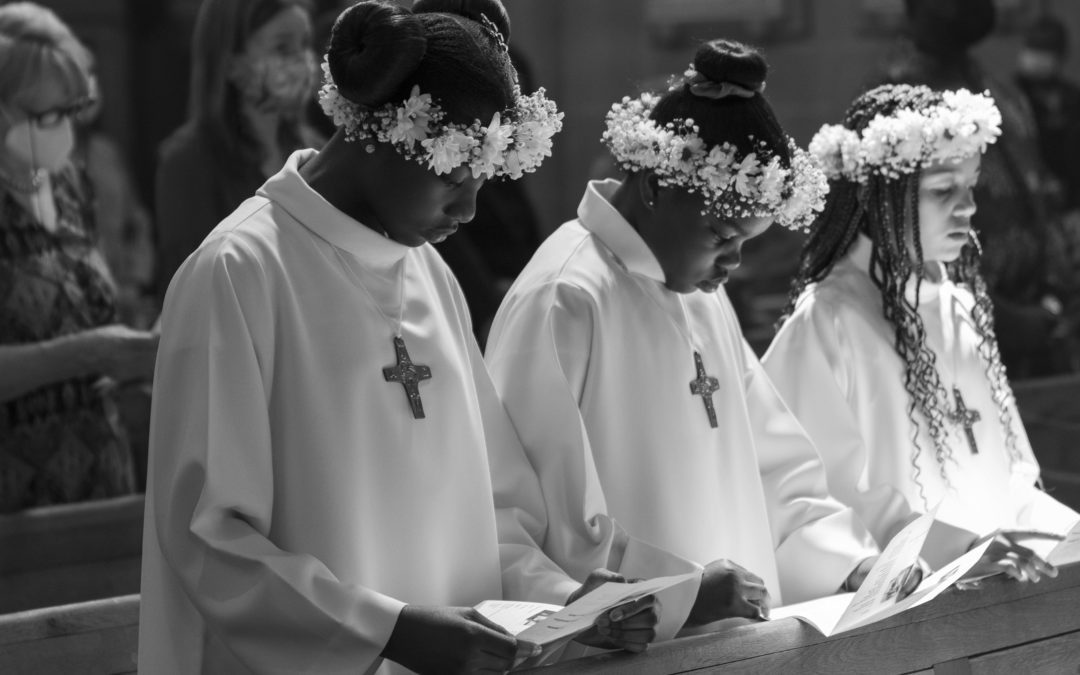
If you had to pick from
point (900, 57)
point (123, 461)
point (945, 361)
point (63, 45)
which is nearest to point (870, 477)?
point (945, 361)

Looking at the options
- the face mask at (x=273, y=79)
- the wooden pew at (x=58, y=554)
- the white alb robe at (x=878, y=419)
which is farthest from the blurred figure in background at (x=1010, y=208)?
the wooden pew at (x=58, y=554)

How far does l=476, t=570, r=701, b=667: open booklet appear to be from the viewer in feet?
7.98

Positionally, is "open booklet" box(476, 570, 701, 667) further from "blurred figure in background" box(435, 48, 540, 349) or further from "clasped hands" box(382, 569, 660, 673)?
"blurred figure in background" box(435, 48, 540, 349)

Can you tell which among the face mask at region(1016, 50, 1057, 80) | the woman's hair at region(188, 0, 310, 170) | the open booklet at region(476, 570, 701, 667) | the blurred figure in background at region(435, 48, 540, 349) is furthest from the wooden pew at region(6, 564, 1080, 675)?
the face mask at region(1016, 50, 1057, 80)

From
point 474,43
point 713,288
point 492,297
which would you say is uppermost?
point 474,43

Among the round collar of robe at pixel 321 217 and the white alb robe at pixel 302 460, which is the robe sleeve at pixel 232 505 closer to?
the white alb robe at pixel 302 460

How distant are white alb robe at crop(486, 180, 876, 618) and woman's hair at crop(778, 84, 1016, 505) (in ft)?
1.63

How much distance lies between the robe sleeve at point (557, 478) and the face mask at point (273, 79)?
1.60 m

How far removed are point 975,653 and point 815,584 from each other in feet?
1.31

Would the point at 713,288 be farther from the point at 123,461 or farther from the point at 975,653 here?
the point at 123,461

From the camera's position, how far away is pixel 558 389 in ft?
10.0

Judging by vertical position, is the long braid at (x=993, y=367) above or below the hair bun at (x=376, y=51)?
below

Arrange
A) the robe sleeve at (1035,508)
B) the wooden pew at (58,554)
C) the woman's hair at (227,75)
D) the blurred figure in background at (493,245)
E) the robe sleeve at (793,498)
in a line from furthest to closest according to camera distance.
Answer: the blurred figure in background at (493,245), the woman's hair at (227,75), the wooden pew at (58,554), the robe sleeve at (1035,508), the robe sleeve at (793,498)

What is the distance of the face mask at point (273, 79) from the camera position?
4395 mm
